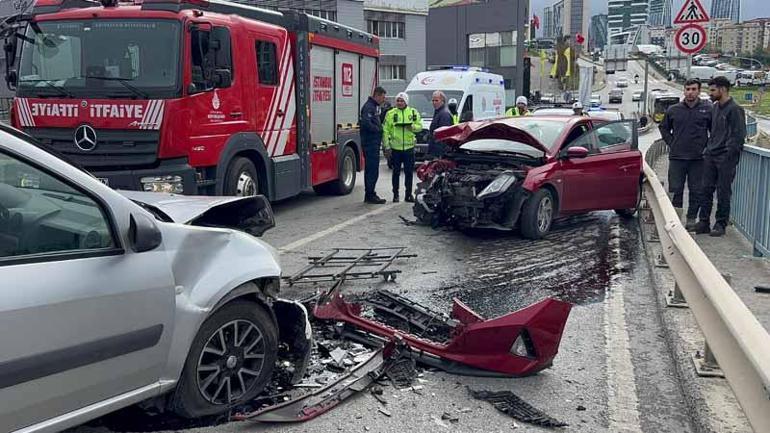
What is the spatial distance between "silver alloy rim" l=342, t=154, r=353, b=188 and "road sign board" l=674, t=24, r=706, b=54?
5679mm

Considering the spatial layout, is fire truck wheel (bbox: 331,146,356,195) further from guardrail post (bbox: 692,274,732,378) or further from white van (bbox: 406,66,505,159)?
guardrail post (bbox: 692,274,732,378)

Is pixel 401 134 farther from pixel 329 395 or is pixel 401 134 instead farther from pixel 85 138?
pixel 329 395

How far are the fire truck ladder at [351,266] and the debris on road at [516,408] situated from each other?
7.78 ft

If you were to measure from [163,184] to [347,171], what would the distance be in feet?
17.5

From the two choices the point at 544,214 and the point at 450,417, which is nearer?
the point at 450,417

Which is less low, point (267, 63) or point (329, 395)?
point (267, 63)

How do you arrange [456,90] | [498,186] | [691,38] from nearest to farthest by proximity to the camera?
[498,186] < [691,38] < [456,90]

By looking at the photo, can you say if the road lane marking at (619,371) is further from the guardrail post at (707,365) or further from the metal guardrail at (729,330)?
the metal guardrail at (729,330)

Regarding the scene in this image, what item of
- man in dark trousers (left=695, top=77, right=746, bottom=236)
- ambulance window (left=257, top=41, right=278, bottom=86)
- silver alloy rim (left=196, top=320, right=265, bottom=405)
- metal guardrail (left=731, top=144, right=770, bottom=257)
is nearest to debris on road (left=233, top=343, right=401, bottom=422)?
silver alloy rim (left=196, top=320, right=265, bottom=405)

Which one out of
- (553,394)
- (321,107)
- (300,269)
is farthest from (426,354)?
(321,107)

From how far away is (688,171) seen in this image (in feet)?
30.2

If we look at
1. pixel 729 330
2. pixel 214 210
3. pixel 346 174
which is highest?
pixel 214 210

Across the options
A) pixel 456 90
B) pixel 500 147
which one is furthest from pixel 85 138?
pixel 456 90

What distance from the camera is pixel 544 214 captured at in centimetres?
889
